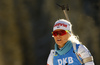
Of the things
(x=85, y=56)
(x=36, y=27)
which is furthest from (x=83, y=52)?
(x=36, y=27)

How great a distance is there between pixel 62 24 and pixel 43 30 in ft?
20.2

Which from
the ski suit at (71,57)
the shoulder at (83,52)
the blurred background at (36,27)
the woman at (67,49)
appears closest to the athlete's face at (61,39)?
the woman at (67,49)

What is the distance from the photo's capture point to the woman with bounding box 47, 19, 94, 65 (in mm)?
3047

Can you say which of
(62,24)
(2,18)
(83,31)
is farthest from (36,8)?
(62,24)

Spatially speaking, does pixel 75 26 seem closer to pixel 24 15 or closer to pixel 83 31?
pixel 83 31

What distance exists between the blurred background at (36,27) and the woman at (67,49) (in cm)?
505

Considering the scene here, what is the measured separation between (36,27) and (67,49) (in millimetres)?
6157

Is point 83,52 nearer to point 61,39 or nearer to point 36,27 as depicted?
point 61,39

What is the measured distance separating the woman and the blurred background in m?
5.05

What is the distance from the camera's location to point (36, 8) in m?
9.16

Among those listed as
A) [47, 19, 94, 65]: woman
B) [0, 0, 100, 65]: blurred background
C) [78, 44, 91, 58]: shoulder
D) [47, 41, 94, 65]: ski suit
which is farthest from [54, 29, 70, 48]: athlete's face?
[0, 0, 100, 65]: blurred background

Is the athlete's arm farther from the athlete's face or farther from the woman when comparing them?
the athlete's face

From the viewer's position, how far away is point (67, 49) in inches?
124

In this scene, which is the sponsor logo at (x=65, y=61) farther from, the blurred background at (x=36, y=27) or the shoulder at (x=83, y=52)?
the blurred background at (x=36, y=27)
